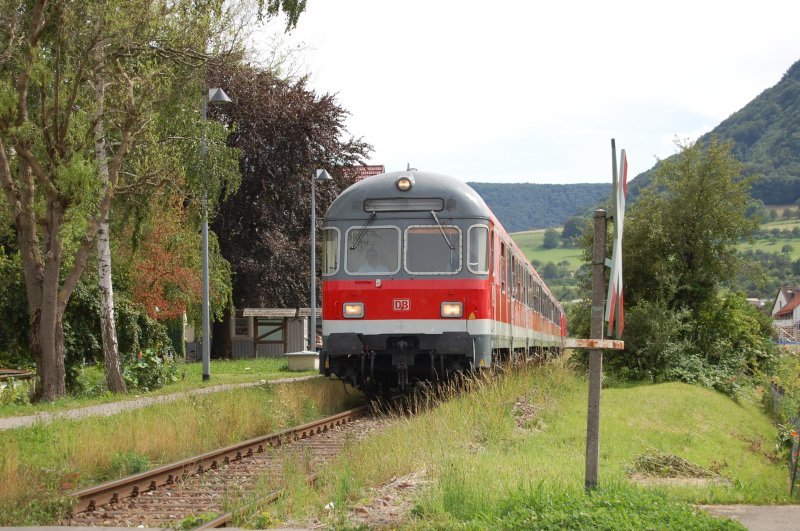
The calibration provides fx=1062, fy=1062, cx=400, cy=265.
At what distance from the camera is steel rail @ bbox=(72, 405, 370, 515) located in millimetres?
9281

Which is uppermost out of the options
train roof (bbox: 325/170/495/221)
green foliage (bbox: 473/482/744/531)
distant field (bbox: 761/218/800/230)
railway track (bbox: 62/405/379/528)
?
distant field (bbox: 761/218/800/230)

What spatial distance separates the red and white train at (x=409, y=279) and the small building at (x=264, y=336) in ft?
95.1

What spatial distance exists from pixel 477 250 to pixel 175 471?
7.06m

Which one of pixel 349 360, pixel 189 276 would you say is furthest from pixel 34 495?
pixel 189 276

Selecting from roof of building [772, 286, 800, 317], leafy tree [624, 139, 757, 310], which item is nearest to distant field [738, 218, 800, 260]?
roof of building [772, 286, 800, 317]

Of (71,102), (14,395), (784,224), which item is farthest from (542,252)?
(71,102)

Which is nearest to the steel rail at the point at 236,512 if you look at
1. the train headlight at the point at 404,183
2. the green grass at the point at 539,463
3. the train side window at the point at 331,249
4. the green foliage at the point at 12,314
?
the green grass at the point at 539,463

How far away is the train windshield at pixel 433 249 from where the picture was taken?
16.6m

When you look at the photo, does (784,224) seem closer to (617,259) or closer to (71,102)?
(71,102)

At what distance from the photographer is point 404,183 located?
16.9 meters

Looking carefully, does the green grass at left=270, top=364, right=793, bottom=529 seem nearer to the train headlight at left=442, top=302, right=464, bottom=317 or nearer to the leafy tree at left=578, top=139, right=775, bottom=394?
the train headlight at left=442, top=302, right=464, bottom=317

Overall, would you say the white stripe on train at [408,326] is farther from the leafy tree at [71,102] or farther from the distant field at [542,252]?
the distant field at [542,252]

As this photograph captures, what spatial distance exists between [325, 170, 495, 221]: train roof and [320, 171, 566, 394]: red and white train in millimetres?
16

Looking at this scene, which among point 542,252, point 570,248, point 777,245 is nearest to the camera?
point 777,245
